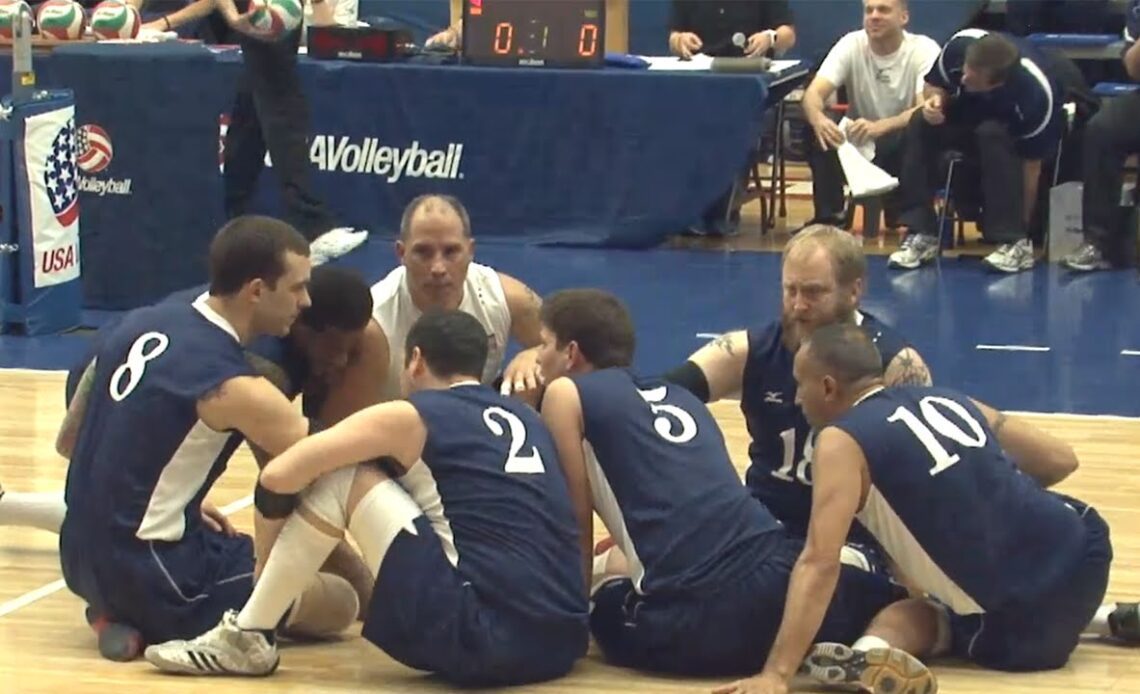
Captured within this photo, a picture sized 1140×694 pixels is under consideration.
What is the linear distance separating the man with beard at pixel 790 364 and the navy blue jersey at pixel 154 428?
1245mm

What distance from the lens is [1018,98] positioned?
11289 millimetres

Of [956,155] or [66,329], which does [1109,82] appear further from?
[66,329]

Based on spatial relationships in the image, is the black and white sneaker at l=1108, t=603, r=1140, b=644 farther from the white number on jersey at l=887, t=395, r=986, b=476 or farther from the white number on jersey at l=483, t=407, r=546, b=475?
the white number on jersey at l=483, t=407, r=546, b=475

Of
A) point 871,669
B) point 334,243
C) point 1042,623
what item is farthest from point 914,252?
point 871,669

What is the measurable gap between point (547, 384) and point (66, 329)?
509 centimetres

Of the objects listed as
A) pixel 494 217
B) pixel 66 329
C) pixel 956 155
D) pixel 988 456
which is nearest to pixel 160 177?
pixel 66 329

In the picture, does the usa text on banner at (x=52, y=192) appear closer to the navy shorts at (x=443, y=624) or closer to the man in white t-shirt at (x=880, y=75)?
the man in white t-shirt at (x=880, y=75)

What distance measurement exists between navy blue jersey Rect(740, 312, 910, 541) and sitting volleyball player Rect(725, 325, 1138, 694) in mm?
551

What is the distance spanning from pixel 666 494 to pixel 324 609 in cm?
90

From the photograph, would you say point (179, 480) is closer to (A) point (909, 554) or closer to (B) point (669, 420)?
(B) point (669, 420)

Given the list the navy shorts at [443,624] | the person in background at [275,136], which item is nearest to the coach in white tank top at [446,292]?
the navy shorts at [443,624]

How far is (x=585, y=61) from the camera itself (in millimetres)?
11852

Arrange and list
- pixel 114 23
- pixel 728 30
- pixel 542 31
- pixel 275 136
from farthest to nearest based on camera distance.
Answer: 1. pixel 728 30
2. pixel 542 31
3. pixel 114 23
4. pixel 275 136

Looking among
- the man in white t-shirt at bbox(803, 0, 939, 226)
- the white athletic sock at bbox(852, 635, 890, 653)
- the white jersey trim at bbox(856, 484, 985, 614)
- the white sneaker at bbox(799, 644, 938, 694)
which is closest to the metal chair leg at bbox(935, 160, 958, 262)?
the man in white t-shirt at bbox(803, 0, 939, 226)
